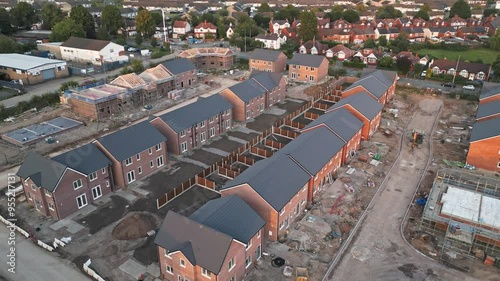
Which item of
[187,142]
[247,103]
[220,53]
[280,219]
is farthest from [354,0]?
[280,219]

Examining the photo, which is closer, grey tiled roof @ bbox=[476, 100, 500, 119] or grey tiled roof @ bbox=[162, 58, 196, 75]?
grey tiled roof @ bbox=[476, 100, 500, 119]

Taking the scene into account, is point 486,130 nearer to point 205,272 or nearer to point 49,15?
point 205,272

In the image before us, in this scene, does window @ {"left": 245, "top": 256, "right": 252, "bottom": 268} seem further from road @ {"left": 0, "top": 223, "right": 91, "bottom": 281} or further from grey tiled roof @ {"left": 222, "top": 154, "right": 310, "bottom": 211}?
road @ {"left": 0, "top": 223, "right": 91, "bottom": 281}

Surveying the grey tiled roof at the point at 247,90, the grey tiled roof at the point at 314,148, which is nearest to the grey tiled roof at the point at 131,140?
the grey tiled roof at the point at 314,148

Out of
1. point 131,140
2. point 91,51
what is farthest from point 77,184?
point 91,51

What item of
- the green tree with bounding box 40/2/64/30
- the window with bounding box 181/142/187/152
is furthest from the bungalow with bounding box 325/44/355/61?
the green tree with bounding box 40/2/64/30
